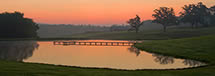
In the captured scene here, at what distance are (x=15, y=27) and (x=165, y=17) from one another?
299 feet

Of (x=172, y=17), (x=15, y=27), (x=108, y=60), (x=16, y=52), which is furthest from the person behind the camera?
(x=172, y=17)

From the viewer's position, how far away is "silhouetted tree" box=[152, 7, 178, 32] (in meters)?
152

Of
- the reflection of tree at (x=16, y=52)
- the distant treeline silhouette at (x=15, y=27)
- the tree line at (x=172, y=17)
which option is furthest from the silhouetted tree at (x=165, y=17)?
the reflection of tree at (x=16, y=52)

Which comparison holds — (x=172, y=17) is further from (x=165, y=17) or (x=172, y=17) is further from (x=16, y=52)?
(x=16, y=52)

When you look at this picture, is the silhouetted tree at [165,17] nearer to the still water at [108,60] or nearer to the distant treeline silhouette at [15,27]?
the distant treeline silhouette at [15,27]

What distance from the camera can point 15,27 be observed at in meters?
118

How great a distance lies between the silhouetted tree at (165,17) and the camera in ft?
500

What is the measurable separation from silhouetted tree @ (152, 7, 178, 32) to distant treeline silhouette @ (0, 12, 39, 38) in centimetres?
8037

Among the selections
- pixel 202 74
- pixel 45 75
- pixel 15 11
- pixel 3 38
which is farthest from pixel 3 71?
pixel 15 11

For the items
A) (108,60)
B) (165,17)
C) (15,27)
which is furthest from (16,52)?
(165,17)

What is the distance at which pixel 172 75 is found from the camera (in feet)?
75.0

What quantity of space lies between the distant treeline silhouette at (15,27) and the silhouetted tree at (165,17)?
80.4 meters

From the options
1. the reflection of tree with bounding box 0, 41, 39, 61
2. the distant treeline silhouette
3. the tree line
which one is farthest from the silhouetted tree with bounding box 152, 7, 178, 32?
the reflection of tree with bounding box 0, 41, 39, 61

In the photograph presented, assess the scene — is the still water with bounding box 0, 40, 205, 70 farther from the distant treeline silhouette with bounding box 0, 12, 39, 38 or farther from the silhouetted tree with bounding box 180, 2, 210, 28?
the silhouetted tree with bounding box 180, 2, 210, 28
